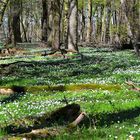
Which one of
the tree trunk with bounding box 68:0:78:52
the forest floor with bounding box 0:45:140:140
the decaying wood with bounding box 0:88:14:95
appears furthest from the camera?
the tree trunk with bounding box 68:0:78:52

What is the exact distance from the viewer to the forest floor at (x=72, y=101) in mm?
9289

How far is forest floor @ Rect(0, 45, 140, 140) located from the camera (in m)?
9.29

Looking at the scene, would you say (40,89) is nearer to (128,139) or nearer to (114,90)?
(114,90)

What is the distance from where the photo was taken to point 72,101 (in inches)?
614

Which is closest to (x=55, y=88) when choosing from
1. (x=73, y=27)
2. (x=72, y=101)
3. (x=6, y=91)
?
(x=6, y=91)

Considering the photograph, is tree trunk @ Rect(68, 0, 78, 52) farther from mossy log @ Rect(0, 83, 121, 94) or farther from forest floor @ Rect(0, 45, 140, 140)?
mossy log @ Rect(0, 83, 121, 94)

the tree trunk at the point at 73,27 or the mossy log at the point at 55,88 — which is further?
the tree trunk at the point at 73,27

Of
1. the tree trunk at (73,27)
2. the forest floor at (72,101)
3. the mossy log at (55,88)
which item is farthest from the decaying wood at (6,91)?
the tree trunk at (73,27)

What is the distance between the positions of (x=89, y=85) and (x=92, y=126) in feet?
30.4

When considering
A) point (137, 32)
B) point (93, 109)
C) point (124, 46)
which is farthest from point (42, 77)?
point (137, 32)

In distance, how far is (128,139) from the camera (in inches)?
331

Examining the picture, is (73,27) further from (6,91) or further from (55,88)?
(6,91)

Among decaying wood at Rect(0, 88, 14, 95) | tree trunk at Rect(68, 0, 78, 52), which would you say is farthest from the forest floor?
tree trunk at Rect(68, 0, 78, 52)

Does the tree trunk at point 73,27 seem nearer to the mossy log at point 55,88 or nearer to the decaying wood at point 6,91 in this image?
the mossy log at point 55,88
